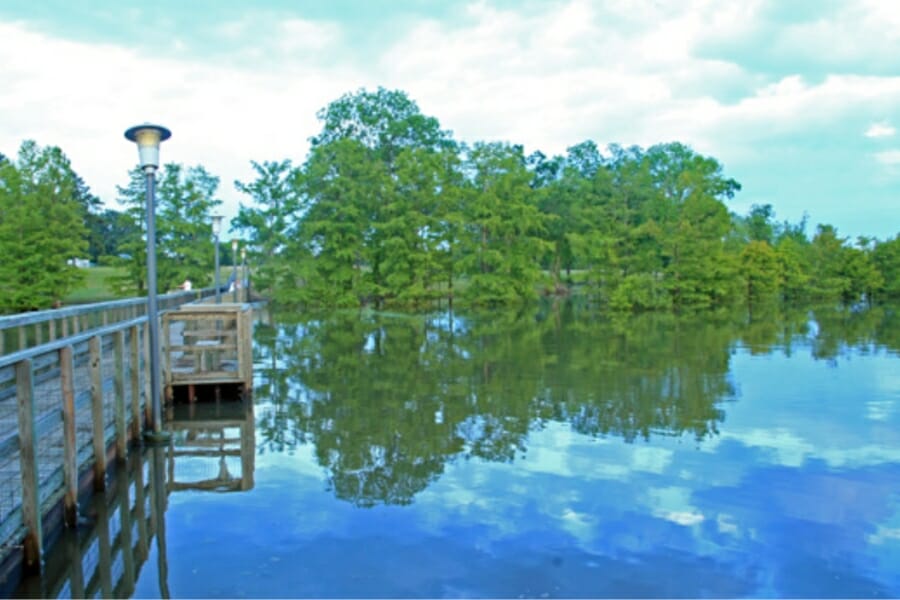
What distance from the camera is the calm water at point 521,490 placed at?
4645 mm

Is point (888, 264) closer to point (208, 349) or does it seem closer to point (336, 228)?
point (336, 228)

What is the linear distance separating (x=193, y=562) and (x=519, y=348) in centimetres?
1271

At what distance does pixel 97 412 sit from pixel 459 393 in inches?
234

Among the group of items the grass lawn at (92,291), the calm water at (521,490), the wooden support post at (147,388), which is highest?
the grass lawn at (92,291)

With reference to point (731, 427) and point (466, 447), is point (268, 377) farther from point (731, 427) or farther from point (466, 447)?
point (731, 427)

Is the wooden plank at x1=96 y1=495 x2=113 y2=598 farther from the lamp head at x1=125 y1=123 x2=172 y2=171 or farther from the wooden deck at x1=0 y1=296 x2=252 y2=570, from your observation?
the lamp head at x1=125 y1=123 x2=172 y2=171

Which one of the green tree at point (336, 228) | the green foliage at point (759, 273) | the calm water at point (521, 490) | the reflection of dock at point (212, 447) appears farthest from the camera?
the green foliage at point (759, 273)

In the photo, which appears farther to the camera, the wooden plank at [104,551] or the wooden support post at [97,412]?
the wooden support post at [97,412]

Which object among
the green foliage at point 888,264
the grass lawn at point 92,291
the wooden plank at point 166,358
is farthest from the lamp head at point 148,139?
the green foliage at point 888,264

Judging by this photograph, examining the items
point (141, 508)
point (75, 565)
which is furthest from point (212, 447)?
point (75, 565)

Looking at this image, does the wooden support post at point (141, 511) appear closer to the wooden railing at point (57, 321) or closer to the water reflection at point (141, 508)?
the water reflection at point (141, 508)

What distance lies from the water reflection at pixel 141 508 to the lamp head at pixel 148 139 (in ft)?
10.3

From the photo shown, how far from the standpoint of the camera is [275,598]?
4305 millimetres

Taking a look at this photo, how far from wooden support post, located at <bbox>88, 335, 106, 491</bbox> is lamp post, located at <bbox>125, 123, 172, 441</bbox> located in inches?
61.9
